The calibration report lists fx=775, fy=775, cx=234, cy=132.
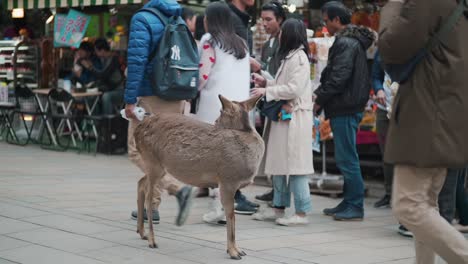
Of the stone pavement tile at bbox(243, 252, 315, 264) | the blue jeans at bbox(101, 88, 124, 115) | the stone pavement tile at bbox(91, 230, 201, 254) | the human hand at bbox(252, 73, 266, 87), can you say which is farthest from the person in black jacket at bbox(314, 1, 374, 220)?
the blue jeans at bbox(101, 88, 124, 115)

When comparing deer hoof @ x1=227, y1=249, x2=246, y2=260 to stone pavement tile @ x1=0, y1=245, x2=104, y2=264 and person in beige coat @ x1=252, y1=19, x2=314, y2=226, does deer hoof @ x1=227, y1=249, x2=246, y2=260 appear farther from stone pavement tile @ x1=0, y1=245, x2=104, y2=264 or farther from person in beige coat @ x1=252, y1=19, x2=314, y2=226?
person in beige coat @ x1=252, y1=19, x2=314, y2=226

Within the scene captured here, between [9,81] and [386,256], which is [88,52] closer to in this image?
[9,81]

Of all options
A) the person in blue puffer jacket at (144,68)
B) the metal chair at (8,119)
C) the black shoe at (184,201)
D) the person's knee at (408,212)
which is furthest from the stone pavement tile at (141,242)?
the metal chair at (8,119)

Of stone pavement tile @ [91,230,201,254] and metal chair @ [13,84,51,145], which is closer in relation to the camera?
stone pavement tile @ [91,230,201,254]

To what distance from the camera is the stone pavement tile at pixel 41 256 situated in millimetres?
5570

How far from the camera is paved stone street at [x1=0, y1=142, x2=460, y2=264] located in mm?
5906

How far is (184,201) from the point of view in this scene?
607 cm

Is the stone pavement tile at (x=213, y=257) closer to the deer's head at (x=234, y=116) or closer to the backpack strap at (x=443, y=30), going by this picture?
the deer's head at (x=234, y=116)

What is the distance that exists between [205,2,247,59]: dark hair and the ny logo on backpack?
0.35 metres

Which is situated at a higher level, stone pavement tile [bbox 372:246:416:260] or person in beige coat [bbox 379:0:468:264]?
person in beige coat [bbox 379:0:468:264]

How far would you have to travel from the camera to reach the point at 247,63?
756cm

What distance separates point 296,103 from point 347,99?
626mm

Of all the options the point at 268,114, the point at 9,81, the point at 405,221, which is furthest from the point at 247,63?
the point at 9,81

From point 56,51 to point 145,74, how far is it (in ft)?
31.0
